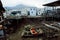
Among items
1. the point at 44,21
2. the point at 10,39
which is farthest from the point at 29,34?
the point at 44,21

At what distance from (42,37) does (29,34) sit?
87cm

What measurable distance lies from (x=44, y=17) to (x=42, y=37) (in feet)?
17.0

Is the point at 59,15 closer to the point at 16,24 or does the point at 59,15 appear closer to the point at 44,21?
the point at 44,21

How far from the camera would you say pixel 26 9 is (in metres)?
17.0

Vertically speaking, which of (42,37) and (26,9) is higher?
(26,9)

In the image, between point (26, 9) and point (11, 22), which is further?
point (26, 9)

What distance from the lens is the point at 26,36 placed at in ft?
28.5

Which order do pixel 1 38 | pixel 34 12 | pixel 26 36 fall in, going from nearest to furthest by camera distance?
pixel 1 38
pixel 26 36
pixel 34 12

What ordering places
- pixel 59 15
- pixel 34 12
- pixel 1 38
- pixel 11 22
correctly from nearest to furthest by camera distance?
1. pixel 1 38
2. pixel 59 15
3. pixel 11 22
4. pixel 34 12

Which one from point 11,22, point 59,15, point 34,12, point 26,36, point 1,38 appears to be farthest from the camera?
point 34,12

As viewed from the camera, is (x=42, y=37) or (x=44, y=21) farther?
(x=44, y=21)

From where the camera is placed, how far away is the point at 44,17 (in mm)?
13727

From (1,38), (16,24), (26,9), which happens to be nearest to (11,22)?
(16,24)

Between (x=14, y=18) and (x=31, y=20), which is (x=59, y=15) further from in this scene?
(x=14, y=18)
